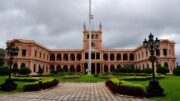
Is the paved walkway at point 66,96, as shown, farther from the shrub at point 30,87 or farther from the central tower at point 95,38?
the central tower at point 95,38

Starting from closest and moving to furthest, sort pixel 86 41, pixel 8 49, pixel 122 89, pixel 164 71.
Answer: pixel 122 89 < pixel 8 49 < pixel 164 71 < pixel 86 41

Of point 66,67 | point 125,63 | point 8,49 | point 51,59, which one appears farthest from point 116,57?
point 8,49

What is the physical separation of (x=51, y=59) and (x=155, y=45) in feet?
225

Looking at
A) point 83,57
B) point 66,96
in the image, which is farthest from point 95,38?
point 66,96

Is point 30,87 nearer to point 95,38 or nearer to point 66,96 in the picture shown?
point 66,96

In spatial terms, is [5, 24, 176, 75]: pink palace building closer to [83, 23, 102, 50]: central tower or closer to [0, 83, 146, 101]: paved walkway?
[83, 23, 102, 50]: central tower

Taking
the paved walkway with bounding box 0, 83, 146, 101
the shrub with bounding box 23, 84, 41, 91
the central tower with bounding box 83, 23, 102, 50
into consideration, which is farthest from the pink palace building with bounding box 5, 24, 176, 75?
the paved walkway with bounding box 0, 83, 146, 101

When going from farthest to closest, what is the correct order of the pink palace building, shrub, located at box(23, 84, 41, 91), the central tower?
the central tower < the pink palace building < shrub, located at box(23, 84, 41, 91)

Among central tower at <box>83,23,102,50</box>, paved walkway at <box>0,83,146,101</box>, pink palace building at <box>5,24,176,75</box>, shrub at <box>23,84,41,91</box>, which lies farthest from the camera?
central tower at <box>83,23,102,50</box>

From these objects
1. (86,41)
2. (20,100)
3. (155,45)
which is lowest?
(20,100)

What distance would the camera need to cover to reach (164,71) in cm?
4228

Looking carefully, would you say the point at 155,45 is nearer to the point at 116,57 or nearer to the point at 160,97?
the point at 160,97

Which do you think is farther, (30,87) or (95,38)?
(95,38)

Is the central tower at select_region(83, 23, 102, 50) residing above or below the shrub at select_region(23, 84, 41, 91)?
above
